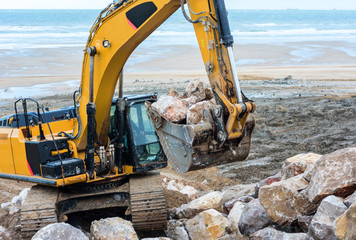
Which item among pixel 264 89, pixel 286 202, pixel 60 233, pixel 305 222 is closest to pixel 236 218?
pixel 286 202

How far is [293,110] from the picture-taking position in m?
15.3

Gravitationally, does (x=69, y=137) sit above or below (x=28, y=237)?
above

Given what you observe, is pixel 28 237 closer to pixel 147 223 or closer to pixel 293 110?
pixel 147 223

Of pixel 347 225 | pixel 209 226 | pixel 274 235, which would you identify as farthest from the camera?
pixel 209 226

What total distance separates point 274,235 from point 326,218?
617mm

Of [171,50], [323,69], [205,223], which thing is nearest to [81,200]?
[205,223]

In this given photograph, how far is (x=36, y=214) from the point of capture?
20.9 feet

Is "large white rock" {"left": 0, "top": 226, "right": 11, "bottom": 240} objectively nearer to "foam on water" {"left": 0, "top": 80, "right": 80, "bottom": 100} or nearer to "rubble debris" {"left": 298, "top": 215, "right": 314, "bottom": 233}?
"rubble debris" {"left": 298, "top": 215, "right": 314, "bottom": 233}

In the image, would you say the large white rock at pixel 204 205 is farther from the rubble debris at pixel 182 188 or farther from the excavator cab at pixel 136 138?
the rubble debris at pixel 182 188

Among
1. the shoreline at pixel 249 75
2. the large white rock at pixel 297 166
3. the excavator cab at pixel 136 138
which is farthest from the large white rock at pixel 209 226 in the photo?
the shoreline at pixel 249 75

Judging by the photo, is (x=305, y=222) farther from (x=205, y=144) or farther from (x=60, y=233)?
(x=60, y=233)

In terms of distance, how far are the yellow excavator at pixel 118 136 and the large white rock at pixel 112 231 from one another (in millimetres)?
960

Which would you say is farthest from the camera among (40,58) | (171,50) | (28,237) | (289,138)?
(171,50)

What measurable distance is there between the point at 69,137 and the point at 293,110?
996cm
